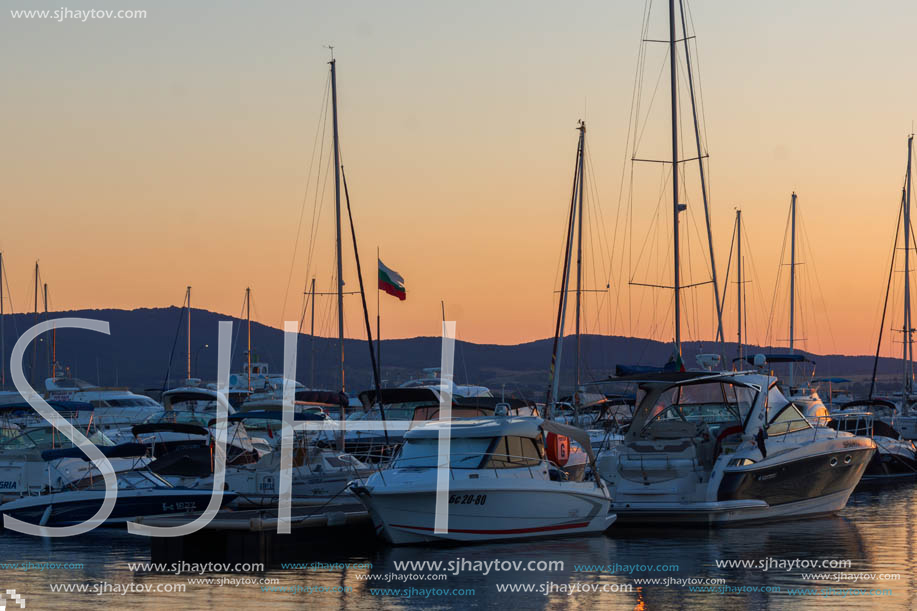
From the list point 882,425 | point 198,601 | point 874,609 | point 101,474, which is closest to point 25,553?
point 101,474

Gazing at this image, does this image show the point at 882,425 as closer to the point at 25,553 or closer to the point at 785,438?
the point at 785,438

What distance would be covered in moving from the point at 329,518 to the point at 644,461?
22.6 feet

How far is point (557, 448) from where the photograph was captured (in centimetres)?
2623

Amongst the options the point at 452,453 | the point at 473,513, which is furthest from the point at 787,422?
the point at 473,513

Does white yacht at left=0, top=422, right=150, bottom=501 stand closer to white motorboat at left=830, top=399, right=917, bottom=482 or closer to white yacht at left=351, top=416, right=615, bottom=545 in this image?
white yacht at left=351, top=416, right=615, bottom=545

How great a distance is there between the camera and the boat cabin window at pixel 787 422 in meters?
26.5

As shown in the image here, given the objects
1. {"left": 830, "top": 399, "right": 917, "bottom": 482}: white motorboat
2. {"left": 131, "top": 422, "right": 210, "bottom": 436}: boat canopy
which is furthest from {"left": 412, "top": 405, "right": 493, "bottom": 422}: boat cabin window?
{"left": 830, "top": 399, "right": 917, "bottom": 482}: white motorboat

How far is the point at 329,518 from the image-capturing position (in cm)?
2334

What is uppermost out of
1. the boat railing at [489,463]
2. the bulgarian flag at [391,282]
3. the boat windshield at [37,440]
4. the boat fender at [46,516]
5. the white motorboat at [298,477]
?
the bulgarian flag at [391,282]

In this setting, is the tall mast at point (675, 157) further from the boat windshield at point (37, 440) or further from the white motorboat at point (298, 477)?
the boat windshield at point (37, 440)

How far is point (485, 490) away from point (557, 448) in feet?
14.0

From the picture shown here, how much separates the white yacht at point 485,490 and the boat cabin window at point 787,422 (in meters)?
4.41

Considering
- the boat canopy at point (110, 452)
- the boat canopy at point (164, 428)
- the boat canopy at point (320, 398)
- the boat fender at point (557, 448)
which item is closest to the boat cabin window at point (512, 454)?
the boat fender at point (557, 448)

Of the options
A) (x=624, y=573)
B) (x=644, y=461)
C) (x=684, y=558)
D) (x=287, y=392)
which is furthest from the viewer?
(x=287, y=392)
